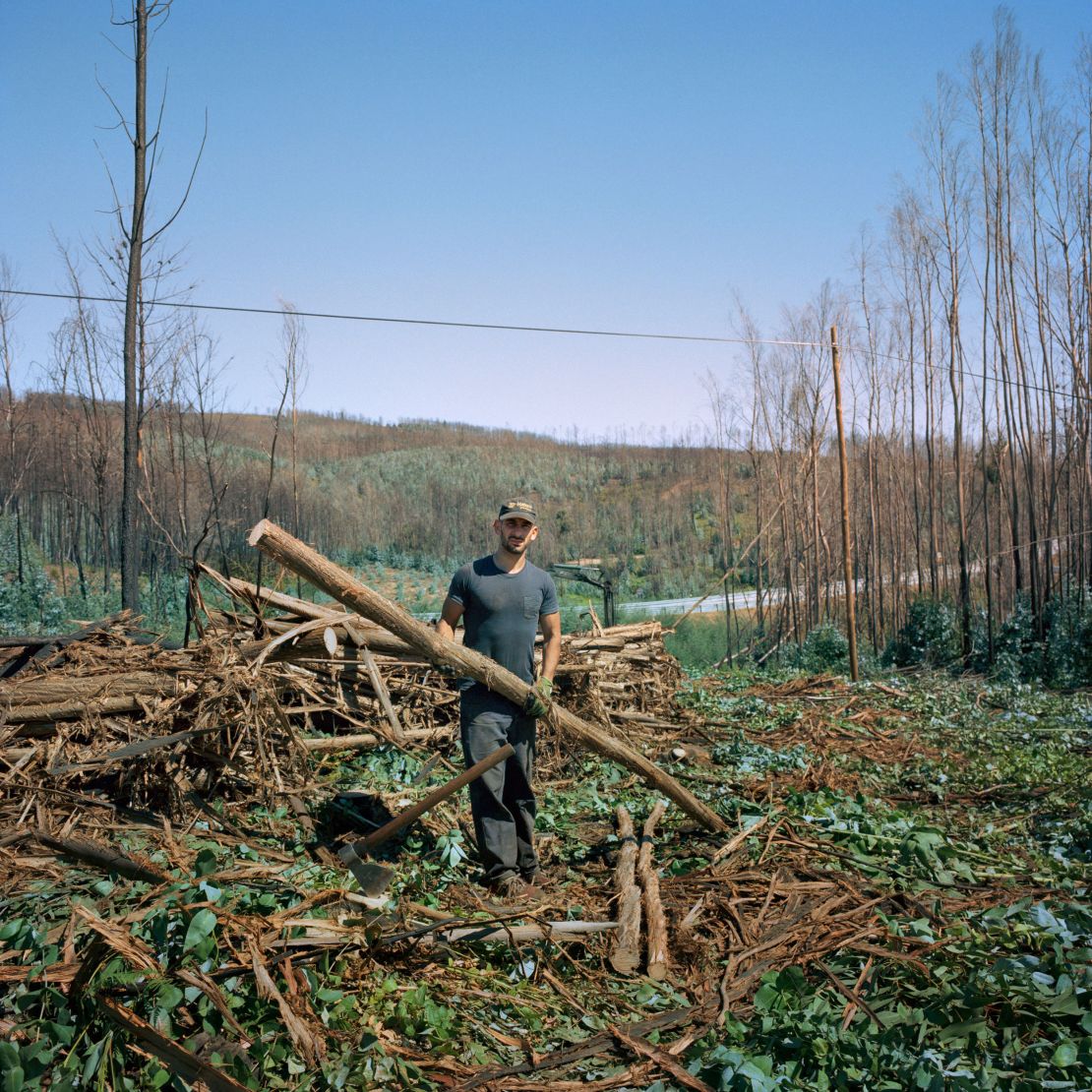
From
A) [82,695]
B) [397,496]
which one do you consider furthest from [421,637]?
[397,496]

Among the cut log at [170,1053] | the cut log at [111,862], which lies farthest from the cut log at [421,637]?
the cut log at [170,1053]

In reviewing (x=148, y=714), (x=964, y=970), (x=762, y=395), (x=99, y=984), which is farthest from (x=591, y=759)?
(x=762, y=395)

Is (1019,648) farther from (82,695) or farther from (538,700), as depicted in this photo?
(82,695)

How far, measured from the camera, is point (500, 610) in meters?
4.92

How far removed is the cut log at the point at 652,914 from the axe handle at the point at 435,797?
0.91 metres

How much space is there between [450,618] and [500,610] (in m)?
0.27

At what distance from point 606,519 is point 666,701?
2254cm

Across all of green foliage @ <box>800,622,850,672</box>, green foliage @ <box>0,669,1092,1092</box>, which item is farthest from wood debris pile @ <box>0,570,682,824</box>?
green foliage @ <box>800,622,850,672</box>

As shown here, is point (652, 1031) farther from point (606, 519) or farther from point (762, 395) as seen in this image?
point (606, 519)

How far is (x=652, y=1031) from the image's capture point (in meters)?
3.37

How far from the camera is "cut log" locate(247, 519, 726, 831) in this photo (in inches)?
163

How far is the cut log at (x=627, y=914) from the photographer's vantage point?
12.6ft

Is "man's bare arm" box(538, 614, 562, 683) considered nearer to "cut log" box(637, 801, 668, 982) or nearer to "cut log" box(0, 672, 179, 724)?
"cut log" box(637, 801, 668, 982)

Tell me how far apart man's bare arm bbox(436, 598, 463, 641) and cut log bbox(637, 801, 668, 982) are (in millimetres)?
1535
